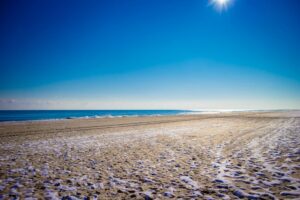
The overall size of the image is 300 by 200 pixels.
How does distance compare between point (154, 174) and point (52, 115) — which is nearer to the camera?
point (154, 174)

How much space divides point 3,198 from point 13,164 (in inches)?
158

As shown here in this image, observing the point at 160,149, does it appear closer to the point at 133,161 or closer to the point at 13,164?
the point at 133,161

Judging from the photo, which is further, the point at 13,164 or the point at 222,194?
the point at 13,164

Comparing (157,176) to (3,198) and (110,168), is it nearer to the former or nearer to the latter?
(110,168)

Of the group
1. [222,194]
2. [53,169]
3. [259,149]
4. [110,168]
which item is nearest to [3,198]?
[53,169]

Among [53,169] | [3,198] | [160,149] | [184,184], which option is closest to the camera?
[3,198]

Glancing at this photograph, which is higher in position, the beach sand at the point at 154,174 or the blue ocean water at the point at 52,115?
the beach sand at the point at 154,174

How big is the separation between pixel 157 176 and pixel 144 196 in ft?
5.17

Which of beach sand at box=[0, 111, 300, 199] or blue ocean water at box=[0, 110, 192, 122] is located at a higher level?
beach sand at box=[0, 111, 300, 199]

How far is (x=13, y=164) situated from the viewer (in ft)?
26.2

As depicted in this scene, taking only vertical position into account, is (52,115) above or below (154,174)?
below

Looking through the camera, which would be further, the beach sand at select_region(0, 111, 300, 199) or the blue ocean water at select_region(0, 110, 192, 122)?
the blue ocean water at select_region(0, 110, 192, 122)

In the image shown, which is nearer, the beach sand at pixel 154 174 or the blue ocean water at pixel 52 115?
the beach sand at pixel 154 174

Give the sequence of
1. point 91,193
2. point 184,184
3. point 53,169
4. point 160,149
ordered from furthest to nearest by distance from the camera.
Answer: point 160,149 → point 53,169 → point 184,184 → point 91,193
